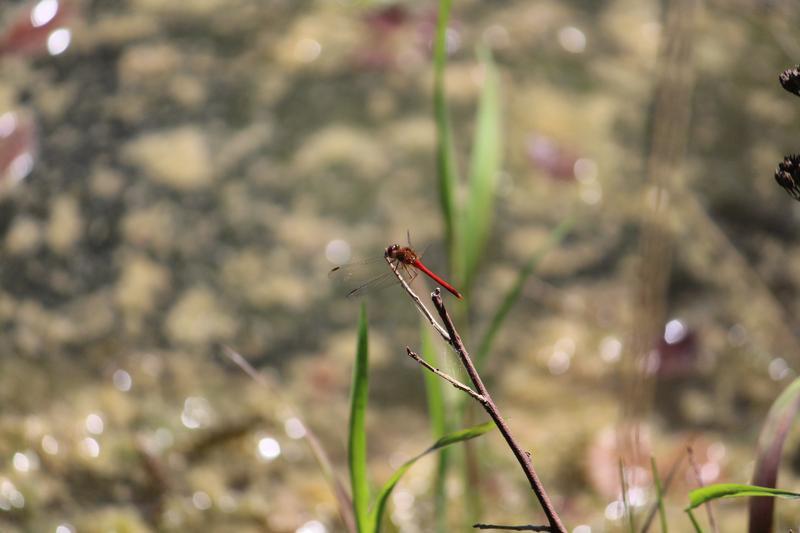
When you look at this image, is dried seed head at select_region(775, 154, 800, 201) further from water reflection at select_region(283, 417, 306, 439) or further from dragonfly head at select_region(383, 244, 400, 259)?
water reflection at select_region(283, 417, 306, 439)

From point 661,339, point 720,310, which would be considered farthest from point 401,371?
point 720,310

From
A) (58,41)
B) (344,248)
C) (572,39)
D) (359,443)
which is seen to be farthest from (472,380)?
(58,41)

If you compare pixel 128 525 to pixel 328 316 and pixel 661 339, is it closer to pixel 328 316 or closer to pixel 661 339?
pixel 328 316

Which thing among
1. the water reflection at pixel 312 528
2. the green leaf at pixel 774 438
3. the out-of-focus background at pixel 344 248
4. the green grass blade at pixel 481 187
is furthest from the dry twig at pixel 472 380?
the water reflection at pixel 312 528

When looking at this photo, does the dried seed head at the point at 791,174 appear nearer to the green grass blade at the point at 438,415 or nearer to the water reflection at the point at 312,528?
the green grass blade at the point at 438,415

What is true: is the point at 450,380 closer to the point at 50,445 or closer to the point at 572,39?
the point at 50,445

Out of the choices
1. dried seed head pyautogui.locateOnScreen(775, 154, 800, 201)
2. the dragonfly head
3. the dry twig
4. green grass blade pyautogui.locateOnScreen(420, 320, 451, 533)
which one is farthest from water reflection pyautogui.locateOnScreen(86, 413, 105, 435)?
dried seed head pyautogui.locateOnScreen(775, 154, 800, 201)
